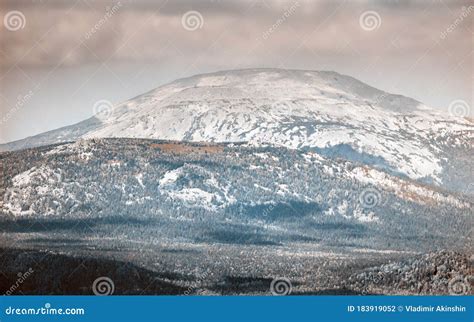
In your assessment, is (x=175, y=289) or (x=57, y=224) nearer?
(x=175, y=289)

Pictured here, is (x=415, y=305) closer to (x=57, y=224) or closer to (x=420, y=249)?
(x=420, y=249)

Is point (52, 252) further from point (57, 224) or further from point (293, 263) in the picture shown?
point (57, 224)

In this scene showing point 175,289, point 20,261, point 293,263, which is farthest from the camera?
point 293,263

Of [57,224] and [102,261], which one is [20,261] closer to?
[102,261]

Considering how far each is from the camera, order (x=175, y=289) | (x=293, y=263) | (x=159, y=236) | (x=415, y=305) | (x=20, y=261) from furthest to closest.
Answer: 1. (x=159, y=236)
2. (x=293, y=263)
3. (x=20, y=261)
4. (x=175, y=289)
5. (x=415, y=305)

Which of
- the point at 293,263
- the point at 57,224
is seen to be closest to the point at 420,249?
the point at 293,263

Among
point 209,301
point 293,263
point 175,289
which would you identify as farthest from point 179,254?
point 209,301

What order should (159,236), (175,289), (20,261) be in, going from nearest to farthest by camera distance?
(175,289)
(20,261)
(159,236)

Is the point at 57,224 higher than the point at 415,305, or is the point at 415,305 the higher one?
the point at 57,224

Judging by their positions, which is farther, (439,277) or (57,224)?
(57,224)
